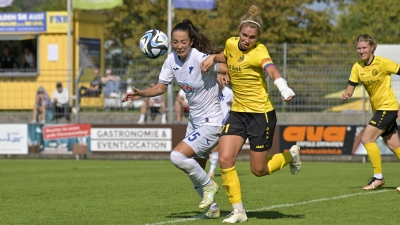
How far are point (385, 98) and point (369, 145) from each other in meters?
0.79

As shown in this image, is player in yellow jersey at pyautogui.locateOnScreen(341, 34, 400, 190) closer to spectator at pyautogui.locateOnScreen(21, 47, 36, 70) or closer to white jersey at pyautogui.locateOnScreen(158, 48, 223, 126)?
white jersey at pyautogui.locateOnScreen(158, 48, 223, 126)

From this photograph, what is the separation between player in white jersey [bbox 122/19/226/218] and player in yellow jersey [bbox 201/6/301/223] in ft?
1.12

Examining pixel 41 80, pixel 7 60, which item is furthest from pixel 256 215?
pixel 7 60

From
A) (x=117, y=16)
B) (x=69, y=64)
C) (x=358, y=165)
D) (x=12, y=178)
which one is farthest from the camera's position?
(x=117, y=16)

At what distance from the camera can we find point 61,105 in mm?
24141

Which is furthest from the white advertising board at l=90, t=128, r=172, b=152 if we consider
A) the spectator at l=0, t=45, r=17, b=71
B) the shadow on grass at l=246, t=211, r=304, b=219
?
the shadow on grass at l=246, t=211, r=304, b=219

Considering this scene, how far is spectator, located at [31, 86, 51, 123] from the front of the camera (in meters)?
24.0

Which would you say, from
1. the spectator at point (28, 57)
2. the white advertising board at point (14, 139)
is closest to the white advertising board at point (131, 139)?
the white advertising board at point (14, 139)

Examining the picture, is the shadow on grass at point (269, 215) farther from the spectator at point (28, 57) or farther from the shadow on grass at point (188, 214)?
the spectator at point (28, 57)

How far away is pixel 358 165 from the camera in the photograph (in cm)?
2086

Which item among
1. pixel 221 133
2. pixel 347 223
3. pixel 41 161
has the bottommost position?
pixel 41 161

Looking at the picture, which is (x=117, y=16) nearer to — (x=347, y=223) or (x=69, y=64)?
(x=69, y=64)

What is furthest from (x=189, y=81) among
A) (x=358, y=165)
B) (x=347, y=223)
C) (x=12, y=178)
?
(x=358, y=165)

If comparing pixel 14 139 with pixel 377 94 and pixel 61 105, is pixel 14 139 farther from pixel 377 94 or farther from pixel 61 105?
pixel 377 94
